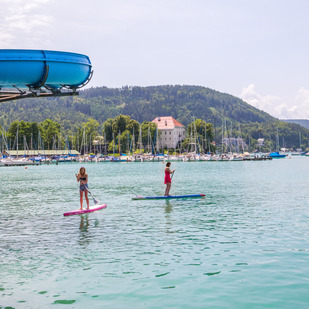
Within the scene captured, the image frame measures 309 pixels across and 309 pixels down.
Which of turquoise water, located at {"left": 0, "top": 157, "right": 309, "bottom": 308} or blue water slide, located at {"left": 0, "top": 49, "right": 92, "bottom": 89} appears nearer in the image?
turquoise water, located at {"left": 0, "top": 157, "right": 309, "bottom": 308}

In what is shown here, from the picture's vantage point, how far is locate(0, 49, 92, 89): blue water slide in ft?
46.5

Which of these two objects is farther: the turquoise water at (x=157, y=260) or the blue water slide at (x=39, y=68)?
the blue water slide at (x=39, y=68)

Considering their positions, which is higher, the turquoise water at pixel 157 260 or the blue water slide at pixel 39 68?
the blue water slide at pixel 39 68

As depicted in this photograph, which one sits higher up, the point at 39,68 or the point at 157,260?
the point at 39,68

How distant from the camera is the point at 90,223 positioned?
2486 cm

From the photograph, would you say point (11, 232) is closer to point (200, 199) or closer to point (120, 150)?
point (200, 199)

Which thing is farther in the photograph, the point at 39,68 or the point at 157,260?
the point at 157,260

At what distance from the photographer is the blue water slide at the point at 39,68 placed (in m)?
14.2

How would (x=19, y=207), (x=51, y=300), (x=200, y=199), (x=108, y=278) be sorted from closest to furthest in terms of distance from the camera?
(x=51, y=300)
(x=108, y=278)
(x=19, y=207)
(x=200, y=199)

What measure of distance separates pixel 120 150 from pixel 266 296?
17846 cm

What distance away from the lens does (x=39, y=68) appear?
47.4ft

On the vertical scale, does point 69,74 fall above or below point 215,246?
above

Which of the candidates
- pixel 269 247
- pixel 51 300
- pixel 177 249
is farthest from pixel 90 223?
pixel 51 300

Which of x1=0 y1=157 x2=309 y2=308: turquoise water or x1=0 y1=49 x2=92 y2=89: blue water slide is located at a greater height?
x1=0 y1=49 x2=92 y2=89: blue water slide
